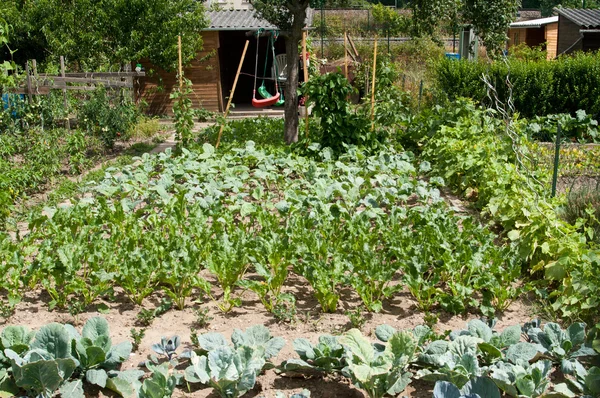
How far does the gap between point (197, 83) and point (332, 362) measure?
48.5 ft

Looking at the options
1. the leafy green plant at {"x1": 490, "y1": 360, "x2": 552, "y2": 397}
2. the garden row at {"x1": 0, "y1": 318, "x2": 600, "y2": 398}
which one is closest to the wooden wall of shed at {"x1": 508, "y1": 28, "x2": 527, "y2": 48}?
the garden row at {"x1": 0, "y1": 318, "x2": 600, "y2": 398}

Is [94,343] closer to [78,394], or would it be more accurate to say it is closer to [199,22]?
[78,394]

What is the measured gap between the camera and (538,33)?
93.7ft

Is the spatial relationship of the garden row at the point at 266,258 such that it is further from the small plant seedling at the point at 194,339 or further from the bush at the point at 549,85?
the bush at the point at 549,85

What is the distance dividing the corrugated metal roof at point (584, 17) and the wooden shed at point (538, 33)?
375 cm

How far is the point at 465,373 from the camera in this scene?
3.53 m

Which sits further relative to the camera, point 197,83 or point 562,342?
point 197,83

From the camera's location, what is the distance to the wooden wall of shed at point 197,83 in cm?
1755

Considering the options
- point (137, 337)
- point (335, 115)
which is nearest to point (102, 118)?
point (335, 115)

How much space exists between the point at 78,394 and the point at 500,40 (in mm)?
12144

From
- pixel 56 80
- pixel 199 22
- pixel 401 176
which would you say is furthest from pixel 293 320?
pixel 199 22

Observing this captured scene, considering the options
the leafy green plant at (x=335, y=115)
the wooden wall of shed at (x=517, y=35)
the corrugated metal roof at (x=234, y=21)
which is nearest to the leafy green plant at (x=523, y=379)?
the leafy green plant at (x=335, y=115)

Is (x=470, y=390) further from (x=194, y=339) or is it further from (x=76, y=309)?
(x=76, y=309)

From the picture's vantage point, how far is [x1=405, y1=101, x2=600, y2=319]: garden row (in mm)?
4723
